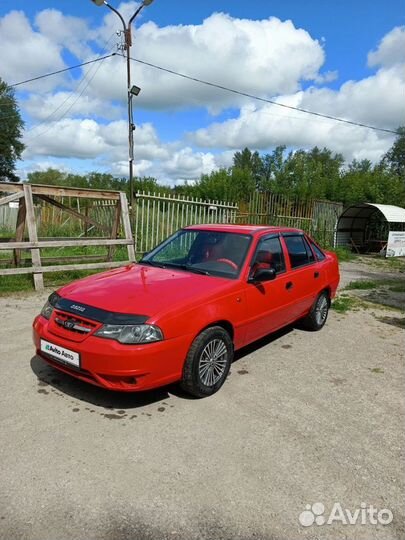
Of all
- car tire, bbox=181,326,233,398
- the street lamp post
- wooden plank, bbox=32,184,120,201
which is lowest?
car tire, bbox=181,326,233,398

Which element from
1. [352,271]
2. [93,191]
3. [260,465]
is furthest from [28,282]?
[352,271]

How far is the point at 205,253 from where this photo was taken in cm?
477

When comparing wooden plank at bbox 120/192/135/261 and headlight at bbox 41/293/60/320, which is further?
wooden plank at bbox 120/192/135/261

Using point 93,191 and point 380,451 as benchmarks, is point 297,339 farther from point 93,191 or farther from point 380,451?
point 93,191

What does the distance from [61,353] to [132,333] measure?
0.73 meters

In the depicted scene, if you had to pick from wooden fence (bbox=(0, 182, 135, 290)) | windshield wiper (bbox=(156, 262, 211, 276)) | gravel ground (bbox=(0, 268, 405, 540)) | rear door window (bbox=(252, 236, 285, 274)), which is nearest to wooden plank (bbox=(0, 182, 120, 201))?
wooden fence (bbox=(0, 182, 135, 290))

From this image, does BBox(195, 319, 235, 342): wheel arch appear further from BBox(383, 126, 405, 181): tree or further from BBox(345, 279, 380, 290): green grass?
BBox(383, 126, 405, 181): tree

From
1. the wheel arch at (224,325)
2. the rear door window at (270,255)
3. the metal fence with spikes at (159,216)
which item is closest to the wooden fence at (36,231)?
the metal fence with spikes at (159,216)

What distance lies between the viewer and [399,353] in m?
5.47

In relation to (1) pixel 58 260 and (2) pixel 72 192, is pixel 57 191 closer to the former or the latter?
(2) pixel 72 192

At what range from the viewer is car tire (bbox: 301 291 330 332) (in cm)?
605

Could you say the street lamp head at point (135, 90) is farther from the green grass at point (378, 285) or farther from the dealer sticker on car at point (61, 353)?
the dealer sticker on car at point (61, 353)

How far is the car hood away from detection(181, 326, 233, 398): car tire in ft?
1.25

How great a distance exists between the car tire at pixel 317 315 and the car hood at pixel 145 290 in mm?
2345
